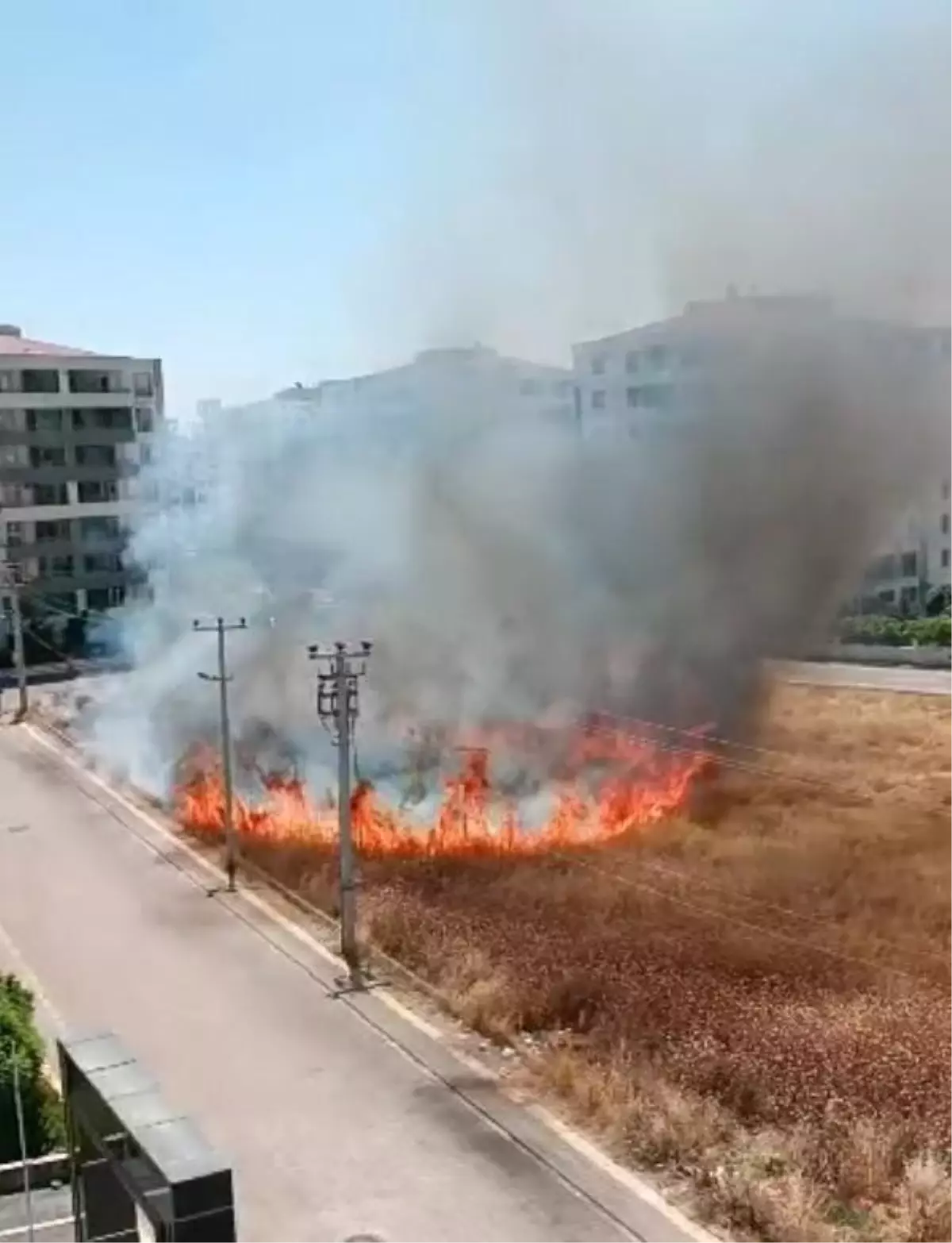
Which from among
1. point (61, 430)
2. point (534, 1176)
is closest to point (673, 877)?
point (534, 1176)

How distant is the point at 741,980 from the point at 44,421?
104 feet

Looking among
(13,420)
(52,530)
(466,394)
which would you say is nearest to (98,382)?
(13,420)

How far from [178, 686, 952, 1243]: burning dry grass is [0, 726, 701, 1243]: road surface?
65 centimetres

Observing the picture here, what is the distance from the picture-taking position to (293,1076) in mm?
10906

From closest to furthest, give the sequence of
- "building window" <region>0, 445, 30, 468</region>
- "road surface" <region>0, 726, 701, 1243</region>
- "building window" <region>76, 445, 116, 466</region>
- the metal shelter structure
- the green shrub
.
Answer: the metal shelter structure
"road surface" <region>0, 726, 701, 1243</region>
the green shrub
"building window" <region>0, 445, 30, 468</region>
"building window" <region>76, 445, 116, 466</region>

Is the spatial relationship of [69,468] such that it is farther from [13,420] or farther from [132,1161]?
[132,1161]

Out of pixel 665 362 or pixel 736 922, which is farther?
pixel 665 362

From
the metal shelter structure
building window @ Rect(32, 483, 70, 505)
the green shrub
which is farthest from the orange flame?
building window @ Rect(32, 483, 70, 505)

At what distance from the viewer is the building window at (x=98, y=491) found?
130ft

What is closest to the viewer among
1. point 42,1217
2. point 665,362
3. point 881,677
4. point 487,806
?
point 42,1217

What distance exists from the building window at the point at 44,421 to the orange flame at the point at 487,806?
2059cm

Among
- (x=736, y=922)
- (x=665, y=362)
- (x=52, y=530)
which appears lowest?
(x=736, y=922)

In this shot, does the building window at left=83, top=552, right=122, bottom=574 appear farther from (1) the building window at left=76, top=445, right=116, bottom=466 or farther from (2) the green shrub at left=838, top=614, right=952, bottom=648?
(2) the green shrub at left=838, top=614, right=952, bottom=648

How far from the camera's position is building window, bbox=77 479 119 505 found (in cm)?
3959
